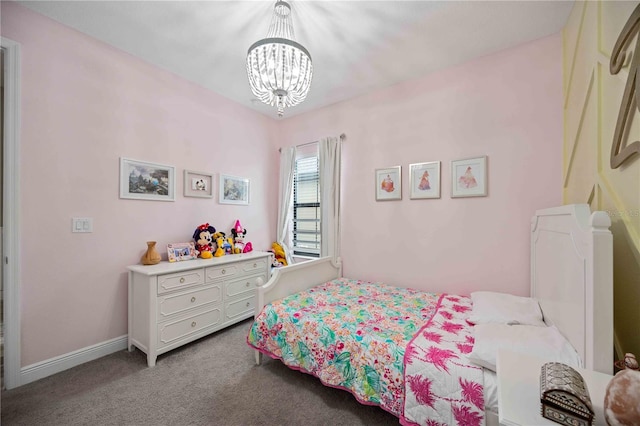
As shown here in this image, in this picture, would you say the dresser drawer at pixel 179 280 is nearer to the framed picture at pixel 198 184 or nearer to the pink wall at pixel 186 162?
the pink wall at pixel 186 162

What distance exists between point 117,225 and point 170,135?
106cm

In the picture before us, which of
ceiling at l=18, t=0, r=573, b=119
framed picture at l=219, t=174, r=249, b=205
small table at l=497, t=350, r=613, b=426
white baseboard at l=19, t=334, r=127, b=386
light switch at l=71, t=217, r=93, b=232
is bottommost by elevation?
white baseboard at l=19, t=334, r=127, b=386

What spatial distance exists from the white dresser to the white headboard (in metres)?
2.60

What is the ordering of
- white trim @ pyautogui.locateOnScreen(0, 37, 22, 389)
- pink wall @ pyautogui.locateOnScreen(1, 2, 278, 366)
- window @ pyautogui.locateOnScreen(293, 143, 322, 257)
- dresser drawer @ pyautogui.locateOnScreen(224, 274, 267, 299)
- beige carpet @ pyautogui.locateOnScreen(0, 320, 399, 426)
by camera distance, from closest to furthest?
beige carpet @ pyautogui.locateOnScreen(0, 320, 399, 426)
white trim @ pyautogui.locateOnScreen(0, 37, 22, 389)
pink wall @ pyautogui.locateOnScreen(1, 2, 278, 366)
dresser drawer @ pyautogui.locateOnScreen(224, 274, 267, 299)
window @ pyautogui.locateOnScreen(293, 143, 322, 257)

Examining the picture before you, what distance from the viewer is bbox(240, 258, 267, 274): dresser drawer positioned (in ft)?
9.29

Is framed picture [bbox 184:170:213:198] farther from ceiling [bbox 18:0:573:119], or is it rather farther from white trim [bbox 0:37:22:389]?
white trim [bbox 0:37:22:389]

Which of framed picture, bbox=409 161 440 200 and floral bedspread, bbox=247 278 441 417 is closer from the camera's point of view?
floral bedspread, bbox=247 278 441 417

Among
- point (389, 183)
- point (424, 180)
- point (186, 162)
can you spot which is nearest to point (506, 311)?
point (424, 180)

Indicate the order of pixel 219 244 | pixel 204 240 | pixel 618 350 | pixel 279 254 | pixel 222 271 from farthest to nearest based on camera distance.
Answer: pixel 279 254, pixel 219 244, pixel 204 240, pixel 222 271, pixel 618 350

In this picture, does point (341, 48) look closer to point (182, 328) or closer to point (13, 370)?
point (182, 328)

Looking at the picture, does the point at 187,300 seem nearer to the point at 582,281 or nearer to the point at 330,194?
the point at 330,194

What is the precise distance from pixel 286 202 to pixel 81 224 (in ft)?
7.32

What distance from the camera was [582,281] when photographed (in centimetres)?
103

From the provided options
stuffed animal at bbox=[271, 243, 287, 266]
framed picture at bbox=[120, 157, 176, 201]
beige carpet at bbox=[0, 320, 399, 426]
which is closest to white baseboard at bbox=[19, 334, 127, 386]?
beige carpet at bbox=[0, 320, 399, 426]
